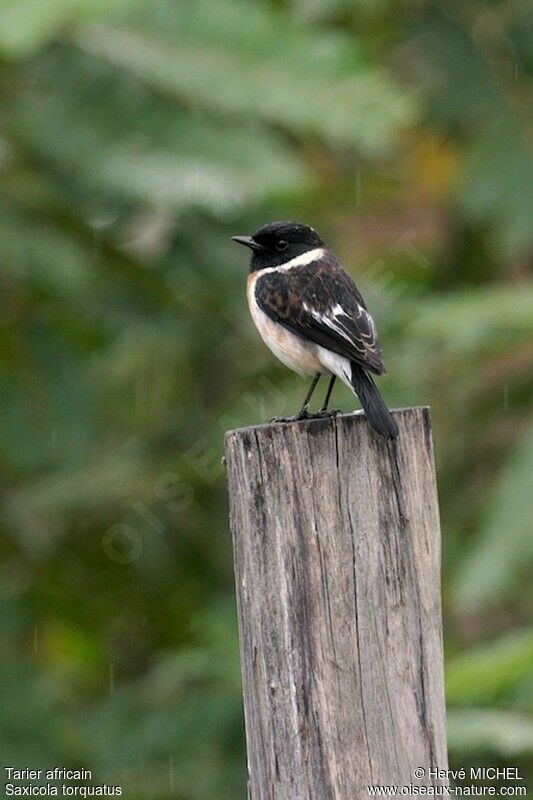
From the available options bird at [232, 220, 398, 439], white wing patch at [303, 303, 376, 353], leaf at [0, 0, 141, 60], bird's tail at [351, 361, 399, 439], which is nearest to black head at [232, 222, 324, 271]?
bird at [232, 220, 398, 439]

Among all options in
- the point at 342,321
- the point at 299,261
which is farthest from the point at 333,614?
the point at 299,261

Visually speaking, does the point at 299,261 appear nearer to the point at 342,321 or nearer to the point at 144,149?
the point at 342,321

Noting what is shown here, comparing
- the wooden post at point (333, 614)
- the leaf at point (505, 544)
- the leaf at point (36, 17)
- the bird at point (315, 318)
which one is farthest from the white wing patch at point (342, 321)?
the leaf at point (505, 544)

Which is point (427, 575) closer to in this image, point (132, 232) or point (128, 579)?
point (132, 232)

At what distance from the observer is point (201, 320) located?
810 cm

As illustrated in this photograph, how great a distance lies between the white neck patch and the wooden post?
157 cm

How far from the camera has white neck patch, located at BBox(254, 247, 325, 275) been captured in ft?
18.1

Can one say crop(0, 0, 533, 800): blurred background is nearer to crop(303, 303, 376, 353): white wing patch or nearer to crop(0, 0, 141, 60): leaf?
crop(0, 0, 141, 60): leaf

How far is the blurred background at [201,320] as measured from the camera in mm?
6410

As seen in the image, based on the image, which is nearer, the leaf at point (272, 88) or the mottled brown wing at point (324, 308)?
the mottled brown wing at point (324, 308)

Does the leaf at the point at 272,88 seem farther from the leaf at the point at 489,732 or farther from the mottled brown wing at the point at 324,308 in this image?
the leaf at the point at 489,732

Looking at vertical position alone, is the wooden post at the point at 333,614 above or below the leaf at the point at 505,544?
below

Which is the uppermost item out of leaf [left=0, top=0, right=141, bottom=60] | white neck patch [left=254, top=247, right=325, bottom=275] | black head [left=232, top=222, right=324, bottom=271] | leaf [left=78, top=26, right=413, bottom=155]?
leaf [left=78, top=26, right=413, bottom=155]

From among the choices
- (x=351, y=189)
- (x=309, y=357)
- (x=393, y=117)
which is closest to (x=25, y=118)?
(x=393, y=117)
